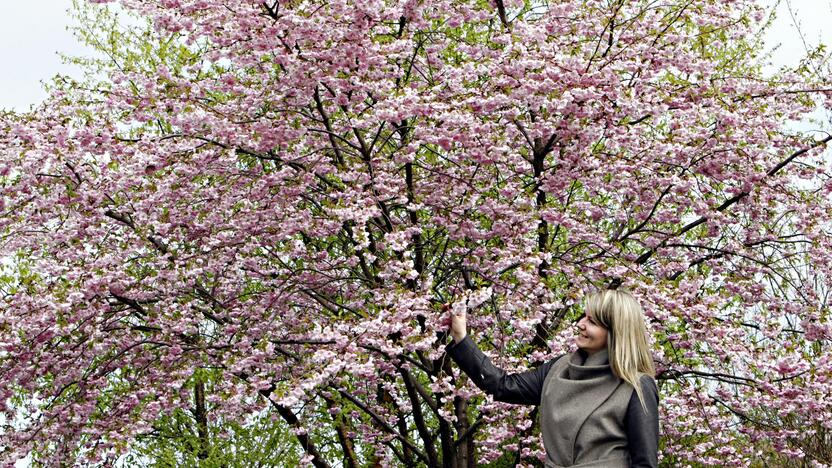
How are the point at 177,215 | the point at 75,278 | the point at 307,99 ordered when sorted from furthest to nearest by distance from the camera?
the point at 177,215 → the point at 307,99 → the point at 75,278

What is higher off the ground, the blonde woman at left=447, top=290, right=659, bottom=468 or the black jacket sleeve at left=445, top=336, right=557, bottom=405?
the black jacket sleeve at left=445, top=336, right=557, bottom=405

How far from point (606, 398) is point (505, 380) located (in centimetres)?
51

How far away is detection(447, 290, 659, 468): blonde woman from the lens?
2758 millimetres

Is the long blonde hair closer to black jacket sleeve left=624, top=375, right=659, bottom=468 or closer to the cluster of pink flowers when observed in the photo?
black jacket sleeve left=624, top=375, right=659, bottom=468

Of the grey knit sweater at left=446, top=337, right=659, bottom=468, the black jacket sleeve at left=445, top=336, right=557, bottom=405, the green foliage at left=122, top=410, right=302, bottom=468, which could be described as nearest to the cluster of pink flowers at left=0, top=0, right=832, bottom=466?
the green foliage at left=122, top=410, right=302, bottom=468

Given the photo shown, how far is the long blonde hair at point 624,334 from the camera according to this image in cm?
280

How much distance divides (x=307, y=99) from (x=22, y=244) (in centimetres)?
239

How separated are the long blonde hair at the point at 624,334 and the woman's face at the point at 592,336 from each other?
17 mm

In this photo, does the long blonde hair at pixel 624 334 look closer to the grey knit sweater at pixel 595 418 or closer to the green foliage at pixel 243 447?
the grey knit sweater at pixel 595 418

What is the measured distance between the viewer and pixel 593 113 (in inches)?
229

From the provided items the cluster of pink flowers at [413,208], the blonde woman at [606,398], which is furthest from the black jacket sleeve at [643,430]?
the cluster of pink flowers at [413,208]

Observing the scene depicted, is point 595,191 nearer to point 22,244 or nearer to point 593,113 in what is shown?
point 593,113

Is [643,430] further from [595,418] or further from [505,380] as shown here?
[505,380]

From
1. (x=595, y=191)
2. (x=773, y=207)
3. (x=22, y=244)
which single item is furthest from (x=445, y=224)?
(x=22, y=244)
